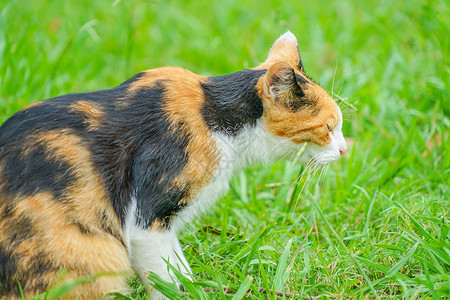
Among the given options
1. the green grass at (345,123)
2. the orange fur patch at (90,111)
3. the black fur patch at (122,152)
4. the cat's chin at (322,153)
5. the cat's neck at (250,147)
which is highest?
the orange fur patch at (90,111)

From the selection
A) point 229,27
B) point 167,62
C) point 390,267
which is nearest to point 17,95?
point 167,62

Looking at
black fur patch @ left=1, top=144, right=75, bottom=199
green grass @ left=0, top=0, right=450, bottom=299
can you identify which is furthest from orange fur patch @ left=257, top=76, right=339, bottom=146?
black fur patch @ left=1, top=144, right=75, bottom=199

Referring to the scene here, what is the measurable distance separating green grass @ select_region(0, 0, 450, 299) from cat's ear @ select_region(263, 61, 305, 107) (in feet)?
2.12

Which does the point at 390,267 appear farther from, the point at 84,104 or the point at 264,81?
the point at 84,104

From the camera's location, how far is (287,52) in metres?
3.71

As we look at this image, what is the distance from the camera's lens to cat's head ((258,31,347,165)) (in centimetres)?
319

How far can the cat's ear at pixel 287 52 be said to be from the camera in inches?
144

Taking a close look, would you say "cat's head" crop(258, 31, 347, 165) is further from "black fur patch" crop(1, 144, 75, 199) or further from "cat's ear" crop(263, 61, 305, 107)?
"black fur patch" crop(1, 144, 75, 199)

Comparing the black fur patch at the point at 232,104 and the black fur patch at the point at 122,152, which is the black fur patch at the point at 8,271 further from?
the black fur patch at the point at 232,104

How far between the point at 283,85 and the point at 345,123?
6.79 feet

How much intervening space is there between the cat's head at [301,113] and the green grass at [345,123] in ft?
1.22

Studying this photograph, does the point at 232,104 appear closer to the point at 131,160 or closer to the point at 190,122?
the point at 190,122

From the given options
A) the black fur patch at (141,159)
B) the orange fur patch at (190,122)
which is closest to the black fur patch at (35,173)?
the black fur patch at (141,159)

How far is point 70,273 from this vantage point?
2.78m
